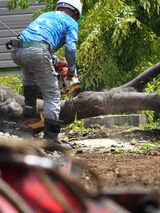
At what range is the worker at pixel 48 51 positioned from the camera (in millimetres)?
7625

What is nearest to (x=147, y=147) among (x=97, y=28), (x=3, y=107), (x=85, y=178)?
(x=3, y=107)

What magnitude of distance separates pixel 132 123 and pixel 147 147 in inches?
126

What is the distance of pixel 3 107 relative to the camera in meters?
8.33

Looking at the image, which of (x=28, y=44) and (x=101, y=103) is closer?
(x=28, y=44)

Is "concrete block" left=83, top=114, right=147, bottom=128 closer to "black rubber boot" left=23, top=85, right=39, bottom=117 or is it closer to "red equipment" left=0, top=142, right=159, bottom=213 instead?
"black rubber boot" left=23, top=85, right=39, bottom=117

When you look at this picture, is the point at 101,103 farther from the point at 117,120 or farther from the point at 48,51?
the point at 117,120

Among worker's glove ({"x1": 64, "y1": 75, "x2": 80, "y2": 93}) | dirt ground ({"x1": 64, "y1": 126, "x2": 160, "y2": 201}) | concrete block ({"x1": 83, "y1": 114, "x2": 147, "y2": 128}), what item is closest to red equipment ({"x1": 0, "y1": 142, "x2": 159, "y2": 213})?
dirt ground ({"x1": 64, "y1": 126, "x2": 160, "y2": 201})

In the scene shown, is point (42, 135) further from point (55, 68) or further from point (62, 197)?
point (62, 197)

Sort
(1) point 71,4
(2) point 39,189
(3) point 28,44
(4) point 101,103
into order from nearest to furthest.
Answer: (2) point 39,189 → (3) point 28,44 → (1) point 71,4 → (4) point 101,103

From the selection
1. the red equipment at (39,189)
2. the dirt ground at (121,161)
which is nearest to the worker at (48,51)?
the dirt ground at (121,161)

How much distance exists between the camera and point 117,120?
10719mm

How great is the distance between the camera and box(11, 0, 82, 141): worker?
7.62 meters

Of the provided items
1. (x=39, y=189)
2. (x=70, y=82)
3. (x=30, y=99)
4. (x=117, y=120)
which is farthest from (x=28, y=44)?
(x=39, y=189)

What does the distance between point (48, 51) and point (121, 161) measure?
192 cm
